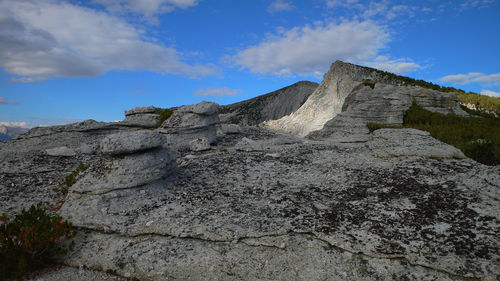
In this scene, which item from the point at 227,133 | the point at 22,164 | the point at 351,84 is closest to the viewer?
the point at 22,164

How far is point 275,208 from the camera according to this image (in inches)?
315

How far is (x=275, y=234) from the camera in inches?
269

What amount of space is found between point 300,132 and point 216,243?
32268 millimetres

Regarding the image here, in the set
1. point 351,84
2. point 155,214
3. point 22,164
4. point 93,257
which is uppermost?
point 351,84

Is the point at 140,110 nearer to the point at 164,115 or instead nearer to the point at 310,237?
the point at 164,115

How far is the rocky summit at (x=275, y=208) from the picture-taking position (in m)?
6.12

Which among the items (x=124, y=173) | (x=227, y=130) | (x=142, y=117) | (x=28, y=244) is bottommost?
(x=28, y=244)

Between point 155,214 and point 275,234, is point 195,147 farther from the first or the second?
point 275,234

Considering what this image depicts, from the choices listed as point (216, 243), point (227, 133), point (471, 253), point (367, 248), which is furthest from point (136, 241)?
point (227, 133)

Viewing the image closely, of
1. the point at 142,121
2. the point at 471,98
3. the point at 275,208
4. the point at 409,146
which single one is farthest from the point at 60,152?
the point at 471,98

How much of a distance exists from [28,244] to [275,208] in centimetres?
584

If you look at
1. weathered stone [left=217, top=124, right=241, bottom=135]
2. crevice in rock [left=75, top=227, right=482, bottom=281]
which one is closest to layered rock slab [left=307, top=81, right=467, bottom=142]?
weathered stone [left=217, top=124, right=241, bottom=135]

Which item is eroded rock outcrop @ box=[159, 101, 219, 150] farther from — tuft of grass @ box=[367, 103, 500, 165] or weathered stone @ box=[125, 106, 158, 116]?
tuft of grass @ box=[367, 103, 500, 165]

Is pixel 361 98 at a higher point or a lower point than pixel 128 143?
higher
